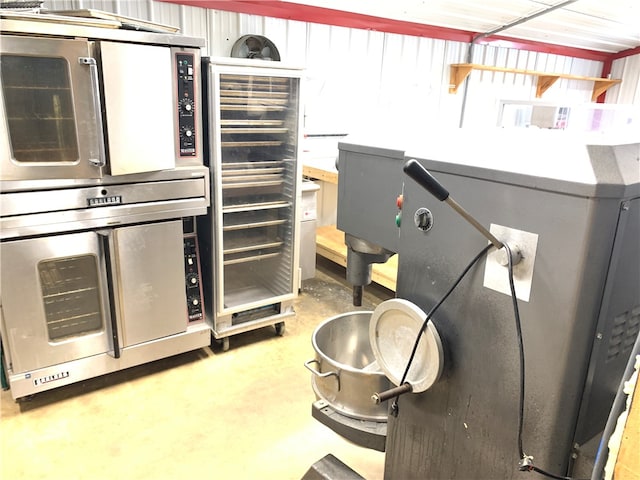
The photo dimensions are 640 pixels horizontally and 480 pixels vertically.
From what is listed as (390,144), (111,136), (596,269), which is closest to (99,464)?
(111,136)

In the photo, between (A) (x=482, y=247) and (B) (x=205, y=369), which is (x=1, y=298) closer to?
(B) (x=205, y=369)

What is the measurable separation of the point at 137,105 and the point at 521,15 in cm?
429

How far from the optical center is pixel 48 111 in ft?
6.86

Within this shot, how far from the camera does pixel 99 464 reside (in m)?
2.00

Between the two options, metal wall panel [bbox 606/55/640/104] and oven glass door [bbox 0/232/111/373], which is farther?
metal wall panel [bbox 606/55/640/104]

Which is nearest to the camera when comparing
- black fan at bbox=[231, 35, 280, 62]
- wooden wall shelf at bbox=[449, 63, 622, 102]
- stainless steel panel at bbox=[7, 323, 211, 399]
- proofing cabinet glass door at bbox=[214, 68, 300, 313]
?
stainless steel panel at bbox=[7, 323, 211, 399]

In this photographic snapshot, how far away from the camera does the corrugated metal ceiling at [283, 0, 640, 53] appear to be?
422 cm

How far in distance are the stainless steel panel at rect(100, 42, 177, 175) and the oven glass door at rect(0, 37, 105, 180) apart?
0.07m

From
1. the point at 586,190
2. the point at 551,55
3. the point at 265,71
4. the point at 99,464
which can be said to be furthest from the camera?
the point at 551,55

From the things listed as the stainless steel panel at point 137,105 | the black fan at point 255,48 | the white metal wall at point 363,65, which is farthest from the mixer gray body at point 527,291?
the black fan at point 255,48

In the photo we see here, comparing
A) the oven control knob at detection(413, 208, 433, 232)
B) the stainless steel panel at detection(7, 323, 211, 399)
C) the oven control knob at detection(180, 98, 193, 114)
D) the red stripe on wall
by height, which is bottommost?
the stainless steel panel at detection(7, 323, 211, 399)

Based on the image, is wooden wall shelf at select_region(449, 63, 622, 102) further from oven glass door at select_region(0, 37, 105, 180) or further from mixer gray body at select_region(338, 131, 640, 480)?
mixer gray body at select_region(338, 131, 640, 480)

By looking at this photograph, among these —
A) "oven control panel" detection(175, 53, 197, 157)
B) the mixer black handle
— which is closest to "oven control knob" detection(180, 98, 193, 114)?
"oven control panel" detection(175, 53, 197, 157)

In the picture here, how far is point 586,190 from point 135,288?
2.18m
